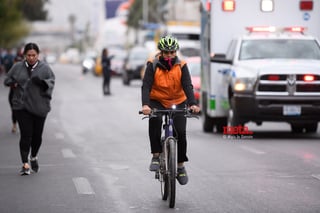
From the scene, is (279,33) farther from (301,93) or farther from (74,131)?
(74,131)

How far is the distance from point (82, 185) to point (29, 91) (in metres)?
1.72

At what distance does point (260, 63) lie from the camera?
60.1 ft

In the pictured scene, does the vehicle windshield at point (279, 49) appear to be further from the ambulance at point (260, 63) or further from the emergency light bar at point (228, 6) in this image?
→ the emergency light bar at point (228, 6)

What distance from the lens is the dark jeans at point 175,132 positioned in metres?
10.3

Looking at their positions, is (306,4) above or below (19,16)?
above

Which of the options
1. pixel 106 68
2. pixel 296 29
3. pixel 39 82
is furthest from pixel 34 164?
pixel 106 68

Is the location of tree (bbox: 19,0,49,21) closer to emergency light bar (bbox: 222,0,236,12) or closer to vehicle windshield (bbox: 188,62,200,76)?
vehicle windshield (bbox: 188,62,200,76)

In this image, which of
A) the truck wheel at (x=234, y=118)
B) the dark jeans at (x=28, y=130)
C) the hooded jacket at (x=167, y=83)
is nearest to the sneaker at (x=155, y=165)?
the hooded jacket at (x=167, y=83)

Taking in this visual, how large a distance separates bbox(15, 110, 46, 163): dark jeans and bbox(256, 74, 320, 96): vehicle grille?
5812 millimetres

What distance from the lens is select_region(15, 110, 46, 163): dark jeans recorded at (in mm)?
12914

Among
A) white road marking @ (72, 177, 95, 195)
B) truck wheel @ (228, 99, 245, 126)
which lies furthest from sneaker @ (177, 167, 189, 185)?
truck wheel @ (228, 99, 245, 126)

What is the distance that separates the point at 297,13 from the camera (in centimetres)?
2006

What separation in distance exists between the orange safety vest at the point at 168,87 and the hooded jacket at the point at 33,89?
2774 millimetres

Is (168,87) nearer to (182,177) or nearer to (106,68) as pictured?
(182,177)
